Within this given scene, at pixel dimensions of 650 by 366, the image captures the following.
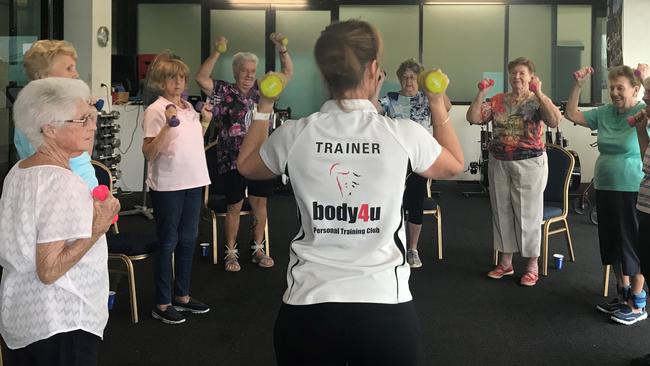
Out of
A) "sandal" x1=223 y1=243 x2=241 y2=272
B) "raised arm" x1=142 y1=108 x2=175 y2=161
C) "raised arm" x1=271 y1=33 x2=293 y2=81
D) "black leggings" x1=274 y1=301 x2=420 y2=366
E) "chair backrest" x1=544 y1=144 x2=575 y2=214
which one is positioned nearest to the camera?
"black leggings" x1=274 y1=301 x2=420 y2=366

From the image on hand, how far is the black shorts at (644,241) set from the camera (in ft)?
9.23

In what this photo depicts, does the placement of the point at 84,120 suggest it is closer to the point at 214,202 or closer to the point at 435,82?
the point at 435,82

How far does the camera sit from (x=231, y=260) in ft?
14.6

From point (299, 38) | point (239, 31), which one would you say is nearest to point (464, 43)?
point (299, 38)

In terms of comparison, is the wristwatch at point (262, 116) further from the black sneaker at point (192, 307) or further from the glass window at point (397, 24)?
the glass window at point (397, 24)

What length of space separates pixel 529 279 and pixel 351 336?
3.09m

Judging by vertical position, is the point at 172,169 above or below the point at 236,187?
above

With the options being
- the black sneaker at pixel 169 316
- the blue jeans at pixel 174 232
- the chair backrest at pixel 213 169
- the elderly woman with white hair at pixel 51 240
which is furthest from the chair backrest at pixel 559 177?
the elderly woman with white hair at pixel 51 240

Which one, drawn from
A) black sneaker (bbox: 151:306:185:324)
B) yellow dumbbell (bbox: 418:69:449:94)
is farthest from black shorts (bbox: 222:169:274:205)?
yellow dumbbell (bbox: 418:69:449:94)

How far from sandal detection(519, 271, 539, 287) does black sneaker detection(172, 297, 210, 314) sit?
6.85ft

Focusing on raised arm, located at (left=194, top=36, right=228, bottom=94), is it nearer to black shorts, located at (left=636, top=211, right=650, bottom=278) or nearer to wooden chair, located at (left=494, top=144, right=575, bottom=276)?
wooden chair, located at (left=494, top=144, right=575, bottom=276)

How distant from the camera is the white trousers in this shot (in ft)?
13.3

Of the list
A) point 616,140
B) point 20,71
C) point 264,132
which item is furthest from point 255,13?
point 264,132

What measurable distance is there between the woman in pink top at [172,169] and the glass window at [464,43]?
21.7 ft
